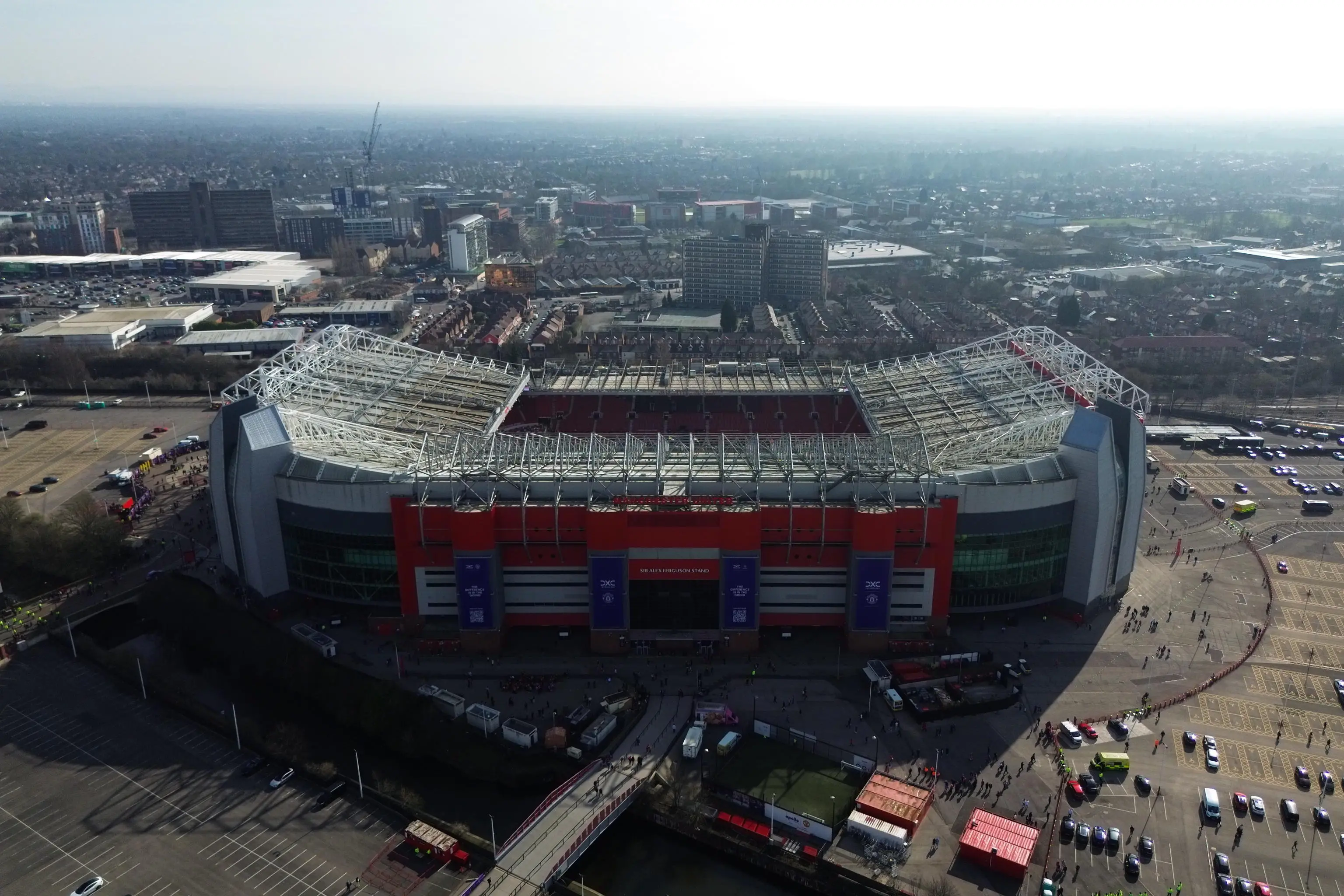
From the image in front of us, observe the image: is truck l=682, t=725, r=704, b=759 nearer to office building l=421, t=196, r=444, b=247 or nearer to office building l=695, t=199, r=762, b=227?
office building l=421, t=196, r=444, b=247

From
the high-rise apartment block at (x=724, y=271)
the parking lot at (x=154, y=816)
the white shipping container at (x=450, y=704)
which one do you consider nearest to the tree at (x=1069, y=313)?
the high-rise apartment block at (x=724, y=271)

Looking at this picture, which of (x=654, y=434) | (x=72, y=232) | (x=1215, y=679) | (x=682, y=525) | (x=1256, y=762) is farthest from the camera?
(x=72, y=232)

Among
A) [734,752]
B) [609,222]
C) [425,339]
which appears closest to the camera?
[734,752]

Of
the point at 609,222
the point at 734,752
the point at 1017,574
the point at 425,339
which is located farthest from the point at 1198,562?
the point at 609,222

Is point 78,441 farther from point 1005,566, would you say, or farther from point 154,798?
point 1005,566

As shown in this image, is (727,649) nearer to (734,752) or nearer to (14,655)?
(734,752)

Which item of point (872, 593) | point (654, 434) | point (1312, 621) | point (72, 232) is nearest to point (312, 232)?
point (72, 232)
